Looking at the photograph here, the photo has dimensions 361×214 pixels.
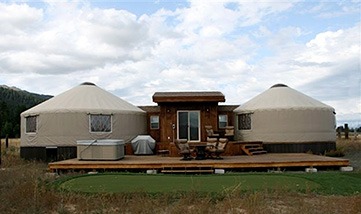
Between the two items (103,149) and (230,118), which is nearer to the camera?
(103,149)

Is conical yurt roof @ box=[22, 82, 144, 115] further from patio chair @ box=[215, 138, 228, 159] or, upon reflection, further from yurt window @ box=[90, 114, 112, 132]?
patio chair @ box=[215, 138, 228, 159]

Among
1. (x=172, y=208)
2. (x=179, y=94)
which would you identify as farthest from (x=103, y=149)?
(x=172, y=208)

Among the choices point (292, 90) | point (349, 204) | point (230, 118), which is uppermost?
point (292, 90)

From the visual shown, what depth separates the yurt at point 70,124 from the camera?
46.0 ft

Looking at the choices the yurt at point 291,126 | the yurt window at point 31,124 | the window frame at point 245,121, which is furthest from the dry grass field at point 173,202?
the window frame at point 245,121

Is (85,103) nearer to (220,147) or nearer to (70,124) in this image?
(70,124)

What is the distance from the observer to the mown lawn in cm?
712

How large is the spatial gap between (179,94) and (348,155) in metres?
6.23

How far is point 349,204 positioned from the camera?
589 centimetres

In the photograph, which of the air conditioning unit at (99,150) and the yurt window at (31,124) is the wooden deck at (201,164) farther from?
the yurt window at (31,124)

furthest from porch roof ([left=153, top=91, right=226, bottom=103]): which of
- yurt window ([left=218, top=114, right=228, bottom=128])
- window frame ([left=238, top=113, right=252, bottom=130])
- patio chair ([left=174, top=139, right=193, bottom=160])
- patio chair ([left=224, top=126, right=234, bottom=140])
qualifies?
patio chair ([left=174, top=139, right=193, bottom=160])

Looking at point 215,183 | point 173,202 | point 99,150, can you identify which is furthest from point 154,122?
point 173,202

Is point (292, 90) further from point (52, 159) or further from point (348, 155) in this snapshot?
point (52, 159)

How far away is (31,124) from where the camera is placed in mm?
14562
